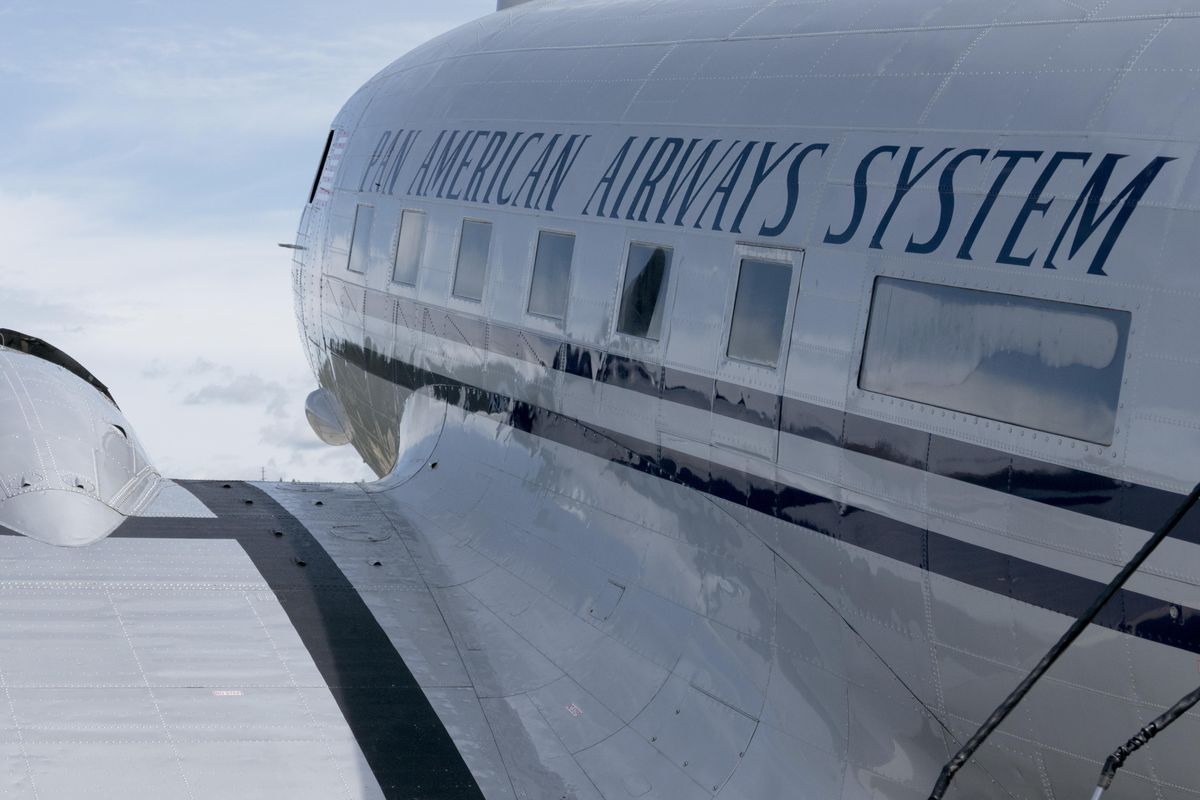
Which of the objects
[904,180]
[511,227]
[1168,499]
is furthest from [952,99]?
[511,227]

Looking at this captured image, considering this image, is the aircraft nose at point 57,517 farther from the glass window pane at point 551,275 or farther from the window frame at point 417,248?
the window frame at point 417,248

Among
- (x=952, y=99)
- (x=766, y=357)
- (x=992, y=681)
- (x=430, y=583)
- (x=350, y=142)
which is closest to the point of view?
(x=992, y=681)

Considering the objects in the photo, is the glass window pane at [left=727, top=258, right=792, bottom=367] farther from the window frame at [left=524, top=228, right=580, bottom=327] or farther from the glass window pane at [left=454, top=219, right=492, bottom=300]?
the glass window pane at [left=454, top=219, right=492, bottom=300]

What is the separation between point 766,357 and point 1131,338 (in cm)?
214

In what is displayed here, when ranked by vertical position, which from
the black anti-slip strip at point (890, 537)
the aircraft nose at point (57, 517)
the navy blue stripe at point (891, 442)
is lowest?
the aircraft nose at point (57, 517)

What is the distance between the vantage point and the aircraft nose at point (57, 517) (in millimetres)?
9297

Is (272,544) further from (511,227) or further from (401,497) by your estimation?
(511,227)

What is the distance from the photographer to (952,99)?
22.4 ft

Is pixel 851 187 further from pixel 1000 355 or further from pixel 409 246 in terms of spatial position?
pixel 409 246

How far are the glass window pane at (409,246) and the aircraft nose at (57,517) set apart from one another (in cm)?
383

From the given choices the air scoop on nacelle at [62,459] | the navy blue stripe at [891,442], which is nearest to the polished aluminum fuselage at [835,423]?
the navy blue stripe at [891,442]

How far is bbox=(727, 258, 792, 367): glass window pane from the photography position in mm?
7391

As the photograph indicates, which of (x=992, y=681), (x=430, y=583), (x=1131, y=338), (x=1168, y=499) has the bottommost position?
(x=430, y=583)

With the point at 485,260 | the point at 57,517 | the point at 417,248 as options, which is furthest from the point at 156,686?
the point at 417,248
